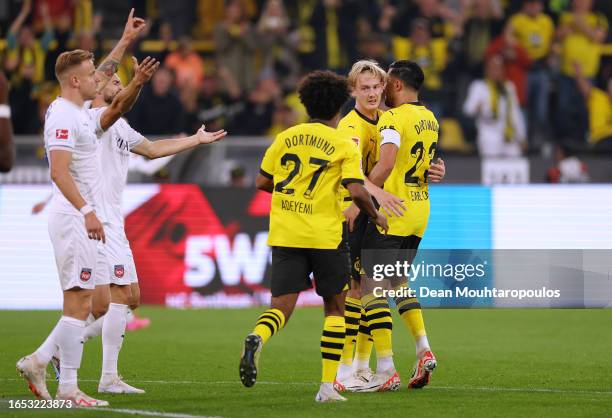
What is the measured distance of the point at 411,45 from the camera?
858 inches

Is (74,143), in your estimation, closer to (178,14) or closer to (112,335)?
(112,335)

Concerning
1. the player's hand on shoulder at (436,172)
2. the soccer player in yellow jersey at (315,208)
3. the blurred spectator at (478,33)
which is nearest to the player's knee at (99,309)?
the soccer player in yellow jersey at (315,208)

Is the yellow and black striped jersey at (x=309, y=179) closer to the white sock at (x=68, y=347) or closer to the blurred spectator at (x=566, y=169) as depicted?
the white sock at (x=68, y=347)

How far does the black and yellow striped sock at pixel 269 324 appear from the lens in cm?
848

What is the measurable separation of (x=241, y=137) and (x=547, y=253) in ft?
21.6

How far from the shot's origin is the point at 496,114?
69.9 feet

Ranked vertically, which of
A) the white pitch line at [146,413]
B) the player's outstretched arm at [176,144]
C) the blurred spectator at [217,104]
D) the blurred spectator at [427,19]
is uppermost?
the blurred spectator at [427,19]

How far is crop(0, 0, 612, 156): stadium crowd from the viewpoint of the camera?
2123cm

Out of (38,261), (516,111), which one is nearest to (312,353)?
(38,261)

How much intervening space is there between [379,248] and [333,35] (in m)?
12.8

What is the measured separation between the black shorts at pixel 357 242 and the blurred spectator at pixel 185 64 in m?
12.0

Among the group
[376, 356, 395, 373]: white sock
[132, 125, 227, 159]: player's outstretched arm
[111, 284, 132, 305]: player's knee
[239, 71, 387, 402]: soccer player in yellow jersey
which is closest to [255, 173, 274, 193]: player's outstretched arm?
[239, 71, 387, 402]: soccer player in yellow jersey

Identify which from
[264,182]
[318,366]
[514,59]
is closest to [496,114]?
[514,59]

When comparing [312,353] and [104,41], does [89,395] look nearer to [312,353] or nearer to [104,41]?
[312,353]
